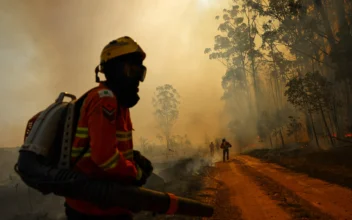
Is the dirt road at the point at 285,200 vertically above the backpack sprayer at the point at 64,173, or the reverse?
the backpack sprayer at the point at 64,173

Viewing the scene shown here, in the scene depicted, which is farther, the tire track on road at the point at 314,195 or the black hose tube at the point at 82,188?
the tire track on road at the point at 314,195

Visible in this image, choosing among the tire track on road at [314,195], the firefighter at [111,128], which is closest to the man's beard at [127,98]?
the firefighter at [111,128]

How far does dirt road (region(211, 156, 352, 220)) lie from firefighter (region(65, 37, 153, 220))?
17.8 ft

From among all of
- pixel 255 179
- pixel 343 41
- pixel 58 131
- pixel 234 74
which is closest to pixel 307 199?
pixel 255 179

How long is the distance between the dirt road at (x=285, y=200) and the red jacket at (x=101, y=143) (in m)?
5.49

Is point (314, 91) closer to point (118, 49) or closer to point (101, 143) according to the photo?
point (118, 49)

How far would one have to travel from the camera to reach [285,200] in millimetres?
7695

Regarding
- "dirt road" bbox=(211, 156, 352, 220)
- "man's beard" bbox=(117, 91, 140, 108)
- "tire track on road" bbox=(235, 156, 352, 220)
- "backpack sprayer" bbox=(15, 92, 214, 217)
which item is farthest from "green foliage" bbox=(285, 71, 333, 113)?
"backpack sprayer" bbox=(15, 92, 214, 217)

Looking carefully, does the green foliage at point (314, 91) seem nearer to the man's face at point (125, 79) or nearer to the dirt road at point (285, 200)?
the dirt road at point (285, 200)

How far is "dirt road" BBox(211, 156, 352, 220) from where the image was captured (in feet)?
20.9

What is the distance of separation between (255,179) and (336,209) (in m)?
5.67

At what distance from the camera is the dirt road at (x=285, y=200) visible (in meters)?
6.36

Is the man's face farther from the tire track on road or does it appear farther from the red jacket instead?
the tire track on road

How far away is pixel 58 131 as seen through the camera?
6.47ft
